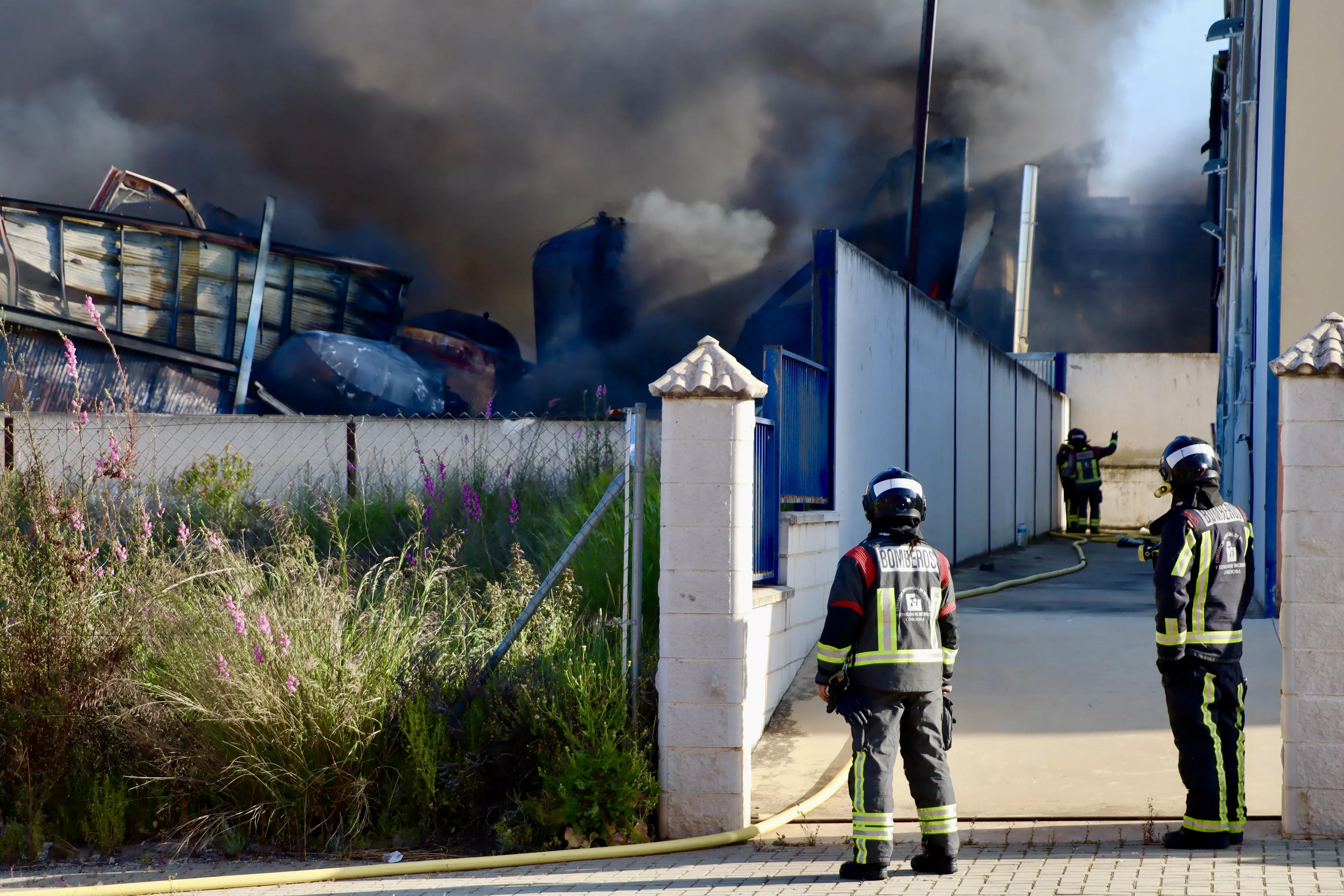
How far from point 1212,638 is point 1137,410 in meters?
19.5

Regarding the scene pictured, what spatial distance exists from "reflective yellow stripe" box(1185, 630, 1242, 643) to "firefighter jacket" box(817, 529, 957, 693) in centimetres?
90

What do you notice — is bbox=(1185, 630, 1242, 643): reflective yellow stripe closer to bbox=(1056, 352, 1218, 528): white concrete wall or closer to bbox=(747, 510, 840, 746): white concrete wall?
bbox=(747, 510, 840, 746): white concrete wall

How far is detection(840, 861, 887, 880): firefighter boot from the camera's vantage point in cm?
412

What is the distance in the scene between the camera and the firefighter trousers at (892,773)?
13.6 ft

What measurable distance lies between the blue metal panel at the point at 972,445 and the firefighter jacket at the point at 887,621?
24.5 feet

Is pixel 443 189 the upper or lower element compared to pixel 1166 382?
upper

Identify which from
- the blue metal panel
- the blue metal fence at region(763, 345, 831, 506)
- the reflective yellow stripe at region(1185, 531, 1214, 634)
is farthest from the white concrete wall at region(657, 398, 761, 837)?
the blue metal panel

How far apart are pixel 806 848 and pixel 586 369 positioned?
73.6 feet

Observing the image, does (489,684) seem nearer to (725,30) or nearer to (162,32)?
(162,32)

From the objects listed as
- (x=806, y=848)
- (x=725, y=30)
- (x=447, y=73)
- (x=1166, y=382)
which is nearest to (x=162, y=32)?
(x=447, y=73)

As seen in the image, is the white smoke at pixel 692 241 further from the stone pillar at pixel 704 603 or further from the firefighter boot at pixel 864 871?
the firefighter boot at pixel 864 871

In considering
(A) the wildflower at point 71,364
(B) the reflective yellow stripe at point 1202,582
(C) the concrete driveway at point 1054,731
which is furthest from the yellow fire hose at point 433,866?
(A) the wildflower at point 71,364

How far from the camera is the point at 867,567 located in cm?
423

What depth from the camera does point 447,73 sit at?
27766 millimetres
